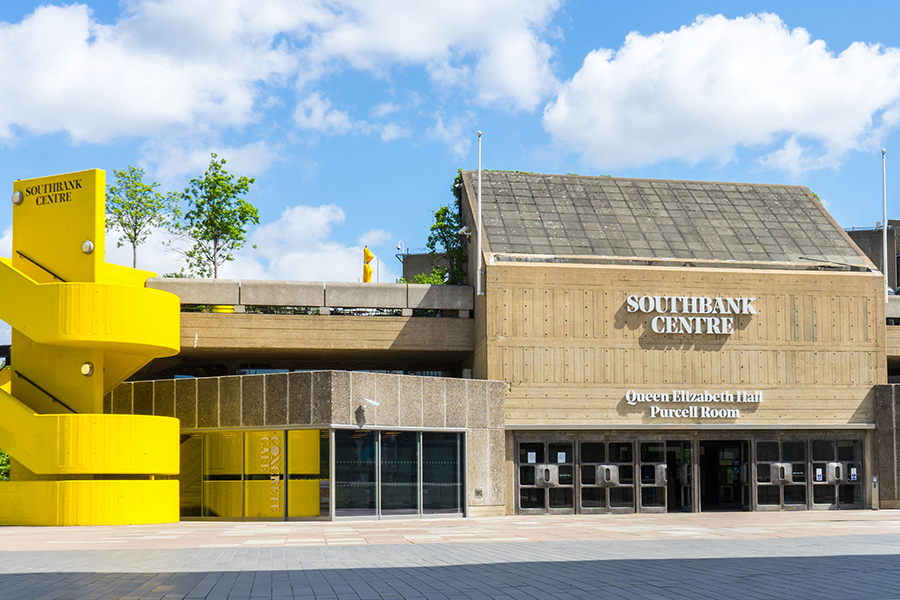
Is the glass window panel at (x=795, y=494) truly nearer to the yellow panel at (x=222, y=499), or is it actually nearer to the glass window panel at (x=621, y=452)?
the glass window panel at (x=621, y=452)

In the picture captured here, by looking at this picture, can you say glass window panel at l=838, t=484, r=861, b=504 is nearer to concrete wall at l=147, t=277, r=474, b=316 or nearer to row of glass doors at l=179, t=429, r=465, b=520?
row of glass doors at l=179, t=429, r=465, b=520

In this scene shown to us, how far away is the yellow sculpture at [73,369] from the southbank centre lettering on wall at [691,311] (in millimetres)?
15149

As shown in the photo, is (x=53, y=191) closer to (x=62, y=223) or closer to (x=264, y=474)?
(x=62, y=223)

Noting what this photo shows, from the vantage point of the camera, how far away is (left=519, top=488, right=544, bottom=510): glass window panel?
3095cm

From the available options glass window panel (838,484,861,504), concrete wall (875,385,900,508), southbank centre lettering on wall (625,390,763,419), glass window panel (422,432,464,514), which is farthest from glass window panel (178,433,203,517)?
concrete wall (875,385,900,508)

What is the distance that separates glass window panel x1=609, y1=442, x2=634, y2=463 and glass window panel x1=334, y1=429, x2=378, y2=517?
8536 millimetres

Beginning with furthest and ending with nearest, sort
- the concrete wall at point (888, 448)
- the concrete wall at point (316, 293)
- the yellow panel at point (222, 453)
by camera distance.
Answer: the concrete wall at point (888, 448)
the concrete wall at point (316, 293)
the yellow panel at point (222, 453)

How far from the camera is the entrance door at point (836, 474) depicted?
33.0 metres

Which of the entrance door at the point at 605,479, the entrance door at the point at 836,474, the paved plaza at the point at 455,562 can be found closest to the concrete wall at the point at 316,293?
the entrance door at the point at 605,479

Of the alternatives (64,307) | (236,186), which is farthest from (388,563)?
(236,186)

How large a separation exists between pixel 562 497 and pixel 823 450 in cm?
945

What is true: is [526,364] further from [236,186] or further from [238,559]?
[236,186]

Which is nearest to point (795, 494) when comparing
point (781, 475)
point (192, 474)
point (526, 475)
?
point (781, 475)

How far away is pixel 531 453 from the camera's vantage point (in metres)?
31.3
